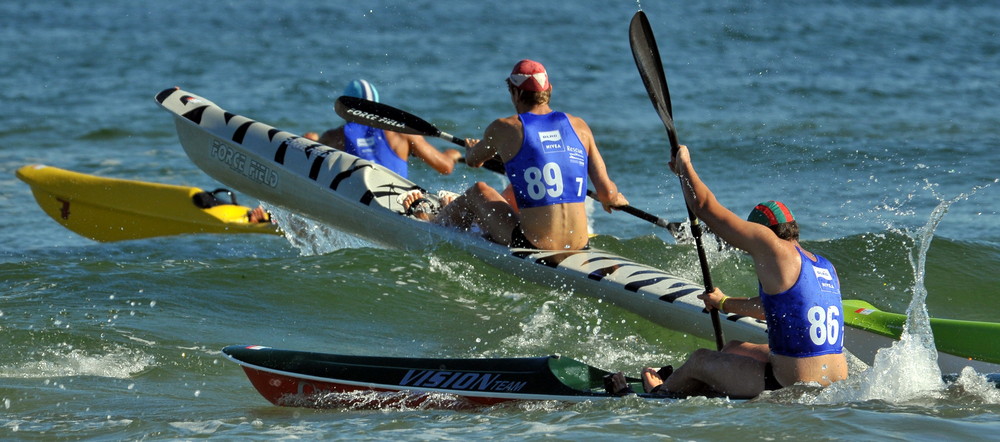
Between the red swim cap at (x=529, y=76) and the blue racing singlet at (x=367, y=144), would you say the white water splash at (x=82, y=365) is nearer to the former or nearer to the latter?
the red swim cap at (x=529, y=76)

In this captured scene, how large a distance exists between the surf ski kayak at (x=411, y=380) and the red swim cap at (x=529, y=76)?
2.49 m

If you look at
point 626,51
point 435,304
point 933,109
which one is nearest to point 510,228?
point 435,304

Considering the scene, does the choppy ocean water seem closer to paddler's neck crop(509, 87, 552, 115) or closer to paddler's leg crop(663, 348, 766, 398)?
paddler's leg crop(663, 348, 766, 398)

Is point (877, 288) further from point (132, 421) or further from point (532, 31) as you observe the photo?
point (532, 31)

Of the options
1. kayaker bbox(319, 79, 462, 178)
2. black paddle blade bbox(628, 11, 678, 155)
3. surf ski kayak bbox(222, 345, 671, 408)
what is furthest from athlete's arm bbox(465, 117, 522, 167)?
surf ski kayak bbox(222, 345, 671, 408)

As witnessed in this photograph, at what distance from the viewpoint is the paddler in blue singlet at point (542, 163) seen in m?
7.65

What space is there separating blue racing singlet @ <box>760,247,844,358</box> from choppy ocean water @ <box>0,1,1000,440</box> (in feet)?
A: 0.84

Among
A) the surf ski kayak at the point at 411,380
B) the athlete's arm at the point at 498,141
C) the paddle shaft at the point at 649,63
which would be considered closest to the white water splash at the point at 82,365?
the surf ski kayak at the point at 411,380

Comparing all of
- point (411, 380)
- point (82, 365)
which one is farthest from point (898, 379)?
point (82, 365)

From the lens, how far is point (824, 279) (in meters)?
5.09

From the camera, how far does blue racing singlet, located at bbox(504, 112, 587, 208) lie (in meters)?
7.67

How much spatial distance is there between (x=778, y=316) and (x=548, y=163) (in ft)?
9.58

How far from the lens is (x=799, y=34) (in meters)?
21.5

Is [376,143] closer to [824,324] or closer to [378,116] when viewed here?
[378,116]
